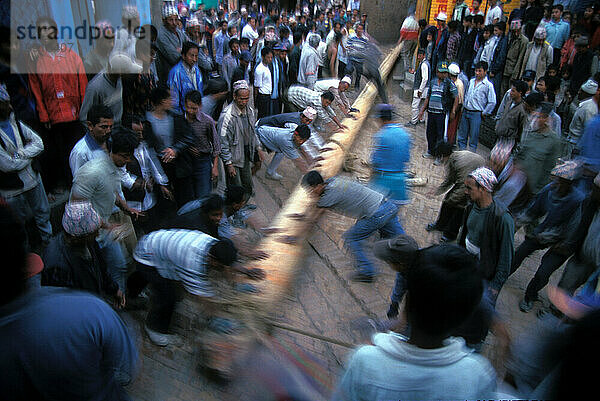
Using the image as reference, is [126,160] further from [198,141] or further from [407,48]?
[407,48]

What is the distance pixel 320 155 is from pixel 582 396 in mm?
5274

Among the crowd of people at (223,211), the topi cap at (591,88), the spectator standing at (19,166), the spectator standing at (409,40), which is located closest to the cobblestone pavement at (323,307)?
the crowd of people at (223,211)

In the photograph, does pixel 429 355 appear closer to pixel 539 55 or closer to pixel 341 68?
pixel 539 55

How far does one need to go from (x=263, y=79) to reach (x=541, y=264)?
5.40 m

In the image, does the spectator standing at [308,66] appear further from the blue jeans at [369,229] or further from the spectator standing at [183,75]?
the blue jeans at [369,229]

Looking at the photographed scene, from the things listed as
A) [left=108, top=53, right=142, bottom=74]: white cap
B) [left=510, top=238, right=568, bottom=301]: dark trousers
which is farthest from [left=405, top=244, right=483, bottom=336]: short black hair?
[left=108, top=53, right=142, bottom=74]: white cap

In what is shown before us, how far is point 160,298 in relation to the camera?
3.46 m

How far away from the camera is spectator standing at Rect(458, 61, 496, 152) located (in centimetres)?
729

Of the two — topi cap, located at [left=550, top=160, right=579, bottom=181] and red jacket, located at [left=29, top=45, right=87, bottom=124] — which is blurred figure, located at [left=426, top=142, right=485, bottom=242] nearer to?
topi cap, located at [left=550, top=160, right=579, bottom=181]

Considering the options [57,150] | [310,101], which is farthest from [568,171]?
[57,150]

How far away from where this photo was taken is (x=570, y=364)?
1.30m

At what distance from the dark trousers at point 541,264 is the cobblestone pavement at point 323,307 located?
24 centimetres

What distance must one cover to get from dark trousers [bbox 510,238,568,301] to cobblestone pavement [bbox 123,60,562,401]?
0.80 ft

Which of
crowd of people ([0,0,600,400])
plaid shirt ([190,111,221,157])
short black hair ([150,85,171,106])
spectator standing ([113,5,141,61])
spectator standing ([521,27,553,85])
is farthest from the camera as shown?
spectator standing ([521,27,553,85])
